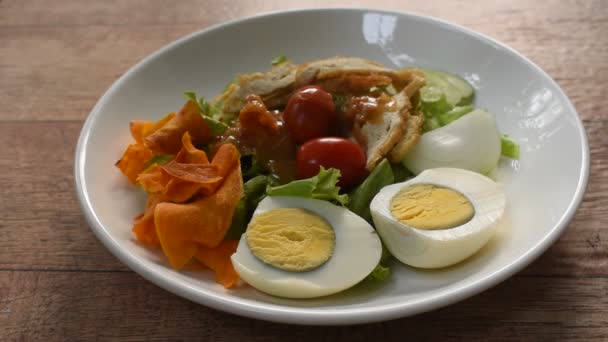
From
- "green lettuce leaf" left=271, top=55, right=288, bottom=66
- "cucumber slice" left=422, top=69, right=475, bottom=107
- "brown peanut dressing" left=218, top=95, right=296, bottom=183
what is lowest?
"brown peanut dressing" left=218, top=95, right=296, bottom=183

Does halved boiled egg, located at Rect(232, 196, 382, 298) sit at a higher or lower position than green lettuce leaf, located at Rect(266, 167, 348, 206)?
lower

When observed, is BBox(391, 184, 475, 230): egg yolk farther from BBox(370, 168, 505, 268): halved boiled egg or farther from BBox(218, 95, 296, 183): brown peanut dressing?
BBox(218, 95, 296, 183): brown peanut dressing

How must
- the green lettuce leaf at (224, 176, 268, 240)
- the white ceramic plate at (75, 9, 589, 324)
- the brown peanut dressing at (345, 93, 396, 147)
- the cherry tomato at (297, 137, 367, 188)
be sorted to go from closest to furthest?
the white ceramic plate at (75, 9, 589, 324), the green lettuce leaf at (224, 176, 268, 240), the cherry tomato at (297, 137, 367, 188), the brown peanut dressing at (345, 93, 396, 147)

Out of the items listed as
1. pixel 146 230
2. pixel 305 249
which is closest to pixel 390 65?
pixel 305 249

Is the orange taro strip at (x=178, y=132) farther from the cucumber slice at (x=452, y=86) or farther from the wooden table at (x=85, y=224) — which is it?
the cucumber slice at (x=452, y=86)

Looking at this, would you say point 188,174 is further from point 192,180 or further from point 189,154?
point 189,154

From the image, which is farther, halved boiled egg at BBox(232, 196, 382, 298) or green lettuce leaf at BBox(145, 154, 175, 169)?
green lettuce leaf at BBox(145, 154, 175, 169)

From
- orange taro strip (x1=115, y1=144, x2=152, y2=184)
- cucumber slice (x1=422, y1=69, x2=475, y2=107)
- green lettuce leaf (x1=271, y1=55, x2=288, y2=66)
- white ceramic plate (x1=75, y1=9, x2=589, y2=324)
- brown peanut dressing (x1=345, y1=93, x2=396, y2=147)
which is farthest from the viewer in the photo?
green lettuce leaf (x1=271, y1=55, x2=288, y2=66)

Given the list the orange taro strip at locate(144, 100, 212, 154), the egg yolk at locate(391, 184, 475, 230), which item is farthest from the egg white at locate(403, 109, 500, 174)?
the orange taro strip at locate(144, 100, 212, 154)
